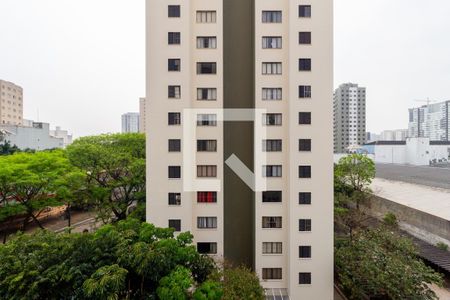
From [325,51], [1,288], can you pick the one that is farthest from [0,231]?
[325,51]

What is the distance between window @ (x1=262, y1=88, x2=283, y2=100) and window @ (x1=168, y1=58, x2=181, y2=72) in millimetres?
6262

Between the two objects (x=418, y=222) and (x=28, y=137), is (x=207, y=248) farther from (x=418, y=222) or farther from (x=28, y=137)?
(x=28, y=137)

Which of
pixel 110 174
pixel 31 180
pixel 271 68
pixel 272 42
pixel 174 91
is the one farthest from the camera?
pixel 110 174

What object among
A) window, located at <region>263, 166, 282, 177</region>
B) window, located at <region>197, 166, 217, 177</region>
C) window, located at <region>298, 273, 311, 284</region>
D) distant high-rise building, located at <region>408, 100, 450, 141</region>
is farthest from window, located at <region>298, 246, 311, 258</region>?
distant high-rise building, located at <region>408, 100, 450, 141</region>

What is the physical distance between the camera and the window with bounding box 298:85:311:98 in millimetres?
15031

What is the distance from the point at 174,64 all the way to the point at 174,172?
7610 mm

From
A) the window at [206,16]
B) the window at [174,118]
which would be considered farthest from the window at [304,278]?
the window at [206,16]

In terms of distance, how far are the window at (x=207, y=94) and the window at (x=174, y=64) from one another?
6.77 feet

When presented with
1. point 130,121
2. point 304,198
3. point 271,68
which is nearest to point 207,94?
point 271,68

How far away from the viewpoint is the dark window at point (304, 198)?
1505 cm

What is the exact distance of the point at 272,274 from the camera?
1538 centimetres

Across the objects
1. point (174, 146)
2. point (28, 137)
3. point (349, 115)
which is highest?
point (349, 115)

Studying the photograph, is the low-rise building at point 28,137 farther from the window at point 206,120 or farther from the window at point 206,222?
the window at point 206,222

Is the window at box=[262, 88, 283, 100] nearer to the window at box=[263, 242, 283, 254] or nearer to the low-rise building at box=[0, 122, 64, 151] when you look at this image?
the window at box=[263, 242, 283, 254]
